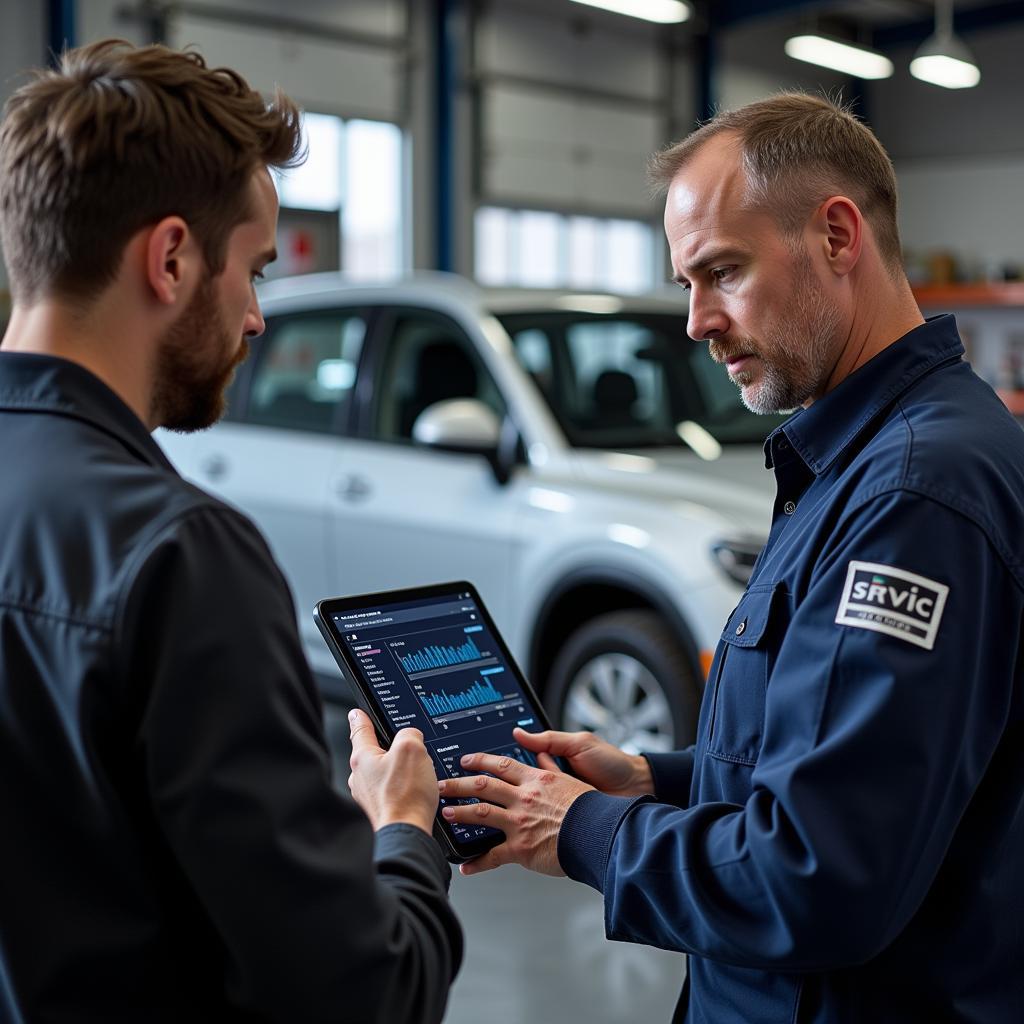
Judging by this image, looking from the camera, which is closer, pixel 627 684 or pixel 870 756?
pixel 870 756

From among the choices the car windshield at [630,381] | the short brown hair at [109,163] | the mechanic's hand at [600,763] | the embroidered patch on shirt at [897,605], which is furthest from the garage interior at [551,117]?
the embroidered patch on shirt at [897,605]

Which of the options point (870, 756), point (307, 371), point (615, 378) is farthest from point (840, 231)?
point (307, 371)

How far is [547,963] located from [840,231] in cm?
226

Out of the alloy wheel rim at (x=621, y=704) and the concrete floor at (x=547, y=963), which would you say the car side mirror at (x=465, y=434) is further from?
the concrete floor at (x=547, y=963)

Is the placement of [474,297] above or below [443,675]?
above

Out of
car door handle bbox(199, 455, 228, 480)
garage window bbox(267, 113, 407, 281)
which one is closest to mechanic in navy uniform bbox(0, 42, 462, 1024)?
car door handle bbox(199, 455, 228, 480)

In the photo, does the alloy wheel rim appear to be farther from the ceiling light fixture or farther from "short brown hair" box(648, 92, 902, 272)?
the ceiling light fixture

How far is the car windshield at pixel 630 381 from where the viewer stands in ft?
13.8

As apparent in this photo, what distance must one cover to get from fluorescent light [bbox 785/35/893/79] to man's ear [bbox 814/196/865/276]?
11.1 metres

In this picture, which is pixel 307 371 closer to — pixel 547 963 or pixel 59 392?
pixel 547 963

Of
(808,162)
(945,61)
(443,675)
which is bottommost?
(443,675)

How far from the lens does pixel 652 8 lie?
33.6 ft

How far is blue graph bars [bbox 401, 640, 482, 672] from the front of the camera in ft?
5.36

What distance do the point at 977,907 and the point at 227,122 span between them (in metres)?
0.97
